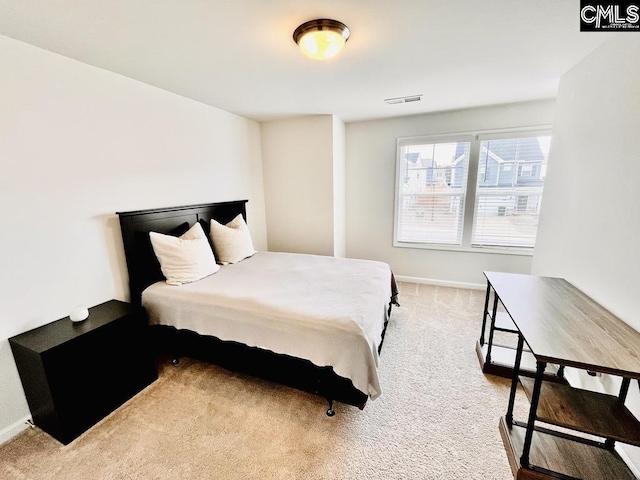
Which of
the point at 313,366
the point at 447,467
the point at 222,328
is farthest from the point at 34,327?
the point at 447,467

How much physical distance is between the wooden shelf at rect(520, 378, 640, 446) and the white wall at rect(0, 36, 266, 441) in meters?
3.06

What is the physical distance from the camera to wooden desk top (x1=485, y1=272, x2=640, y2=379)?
113 cm

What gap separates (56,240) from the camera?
1.89 meters

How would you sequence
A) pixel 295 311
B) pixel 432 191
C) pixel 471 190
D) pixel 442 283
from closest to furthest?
pixel 295 311 < pixel 471 190 < pixel 432 191 < pixel 442 283

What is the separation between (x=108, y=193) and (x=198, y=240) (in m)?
0.80

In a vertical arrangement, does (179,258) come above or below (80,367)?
above

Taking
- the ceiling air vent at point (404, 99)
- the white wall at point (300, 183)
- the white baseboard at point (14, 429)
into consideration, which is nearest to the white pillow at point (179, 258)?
the white baseboard at point (14, 429)

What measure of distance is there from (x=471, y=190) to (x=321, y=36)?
2935mm

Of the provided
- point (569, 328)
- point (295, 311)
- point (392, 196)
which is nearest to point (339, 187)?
point (392, 196)

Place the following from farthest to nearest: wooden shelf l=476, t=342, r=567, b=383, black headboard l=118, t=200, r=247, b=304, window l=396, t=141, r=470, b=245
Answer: window l=396, t=141, r=470, b=245 → black headboard l=118, t=200, r=247, b=304 → wooden shelf l=476, t=342, r=567, b=383

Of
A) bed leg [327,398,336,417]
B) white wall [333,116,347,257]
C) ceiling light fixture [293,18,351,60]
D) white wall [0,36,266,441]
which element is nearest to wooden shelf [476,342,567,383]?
bed leg [327,398,336,417]

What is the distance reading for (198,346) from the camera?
2.22 meters

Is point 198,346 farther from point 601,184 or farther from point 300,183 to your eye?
point 601,184

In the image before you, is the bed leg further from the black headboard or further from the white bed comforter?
the black headboard
